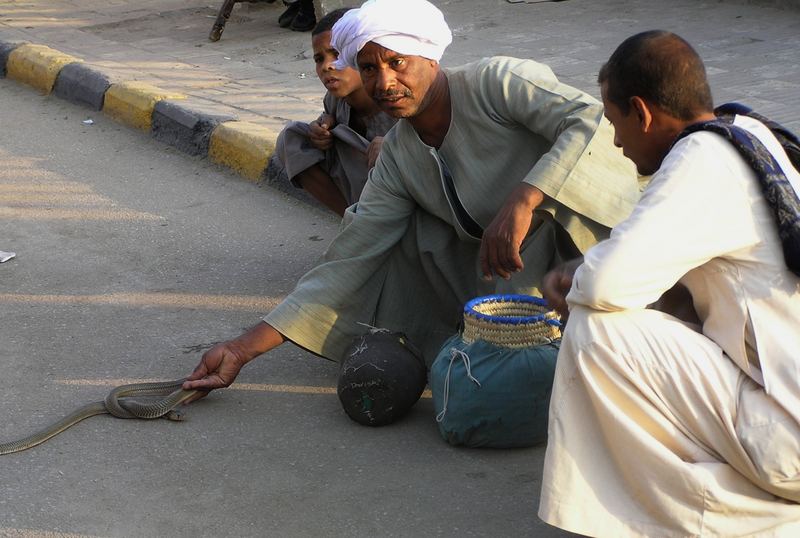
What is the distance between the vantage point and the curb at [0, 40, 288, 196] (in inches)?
251

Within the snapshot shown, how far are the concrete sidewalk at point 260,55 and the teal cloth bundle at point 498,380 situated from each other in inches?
111

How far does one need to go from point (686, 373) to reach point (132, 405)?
6.19 ft

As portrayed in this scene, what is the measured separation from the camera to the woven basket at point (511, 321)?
130 inches

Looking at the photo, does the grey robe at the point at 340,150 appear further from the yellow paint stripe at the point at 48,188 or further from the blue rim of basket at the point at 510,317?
the yellow paint stripe at the point at 48,188

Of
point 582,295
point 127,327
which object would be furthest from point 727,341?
point 127,327

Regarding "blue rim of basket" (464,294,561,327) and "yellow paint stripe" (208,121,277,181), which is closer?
"blue rim of basket" (464,294,561,327)

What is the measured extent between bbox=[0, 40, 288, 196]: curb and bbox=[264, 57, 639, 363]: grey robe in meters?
2.00

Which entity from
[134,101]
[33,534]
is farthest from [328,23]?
[134,101]

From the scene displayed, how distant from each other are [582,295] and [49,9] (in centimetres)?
959

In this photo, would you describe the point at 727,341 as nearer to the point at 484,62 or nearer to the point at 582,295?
the point at 582,295

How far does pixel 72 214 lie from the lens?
19.2 ft

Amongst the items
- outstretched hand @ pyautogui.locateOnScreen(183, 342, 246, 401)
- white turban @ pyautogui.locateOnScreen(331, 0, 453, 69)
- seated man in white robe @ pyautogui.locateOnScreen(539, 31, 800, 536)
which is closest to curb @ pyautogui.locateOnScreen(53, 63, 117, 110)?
outstretched hand @ pyautogui.locateOnScreen(183, 342, 246, 401)

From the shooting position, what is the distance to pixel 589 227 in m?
3.51

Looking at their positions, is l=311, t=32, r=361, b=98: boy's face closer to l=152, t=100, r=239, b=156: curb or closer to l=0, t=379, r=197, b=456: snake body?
l=0, t=379, r=197, b=456: snake body
